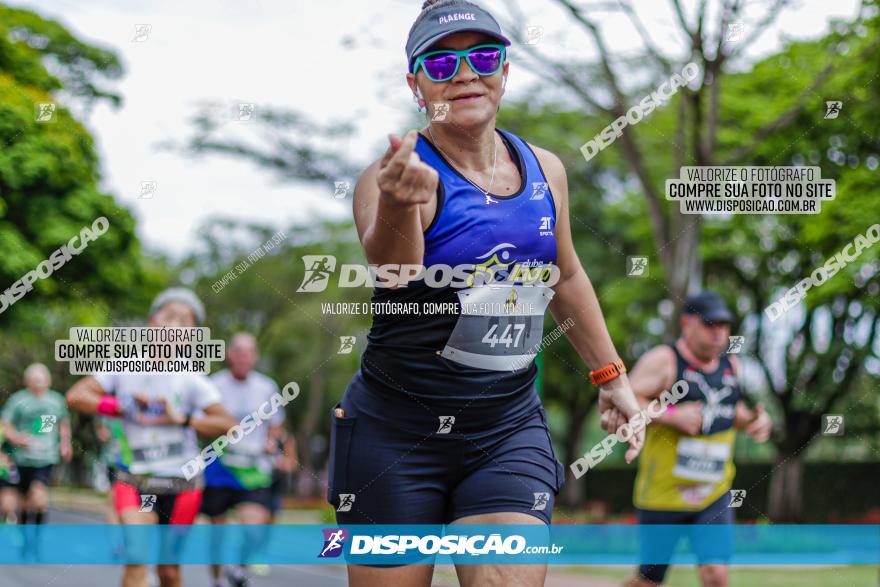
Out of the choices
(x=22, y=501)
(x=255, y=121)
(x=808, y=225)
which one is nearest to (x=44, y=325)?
(x=255, y=121)

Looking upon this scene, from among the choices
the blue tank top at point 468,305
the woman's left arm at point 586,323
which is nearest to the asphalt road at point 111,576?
the woman's left arm at point 586,323

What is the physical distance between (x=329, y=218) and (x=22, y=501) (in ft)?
66.0

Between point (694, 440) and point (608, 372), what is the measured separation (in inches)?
115

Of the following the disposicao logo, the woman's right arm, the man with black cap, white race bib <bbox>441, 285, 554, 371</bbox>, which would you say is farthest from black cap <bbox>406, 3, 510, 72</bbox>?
the man with black cap

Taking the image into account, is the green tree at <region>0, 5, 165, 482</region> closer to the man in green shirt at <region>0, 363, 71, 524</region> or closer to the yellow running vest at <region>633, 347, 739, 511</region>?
the man in green shirt at <region>0, 363, 71, 524</region>

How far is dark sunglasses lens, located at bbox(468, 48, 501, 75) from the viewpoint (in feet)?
10.3

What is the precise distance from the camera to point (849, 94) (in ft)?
54.7

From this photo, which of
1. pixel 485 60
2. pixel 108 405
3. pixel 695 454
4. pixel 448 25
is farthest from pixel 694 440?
pixel 448 25

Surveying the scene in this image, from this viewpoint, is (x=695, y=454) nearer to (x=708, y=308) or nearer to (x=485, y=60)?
(x=708, y=308)

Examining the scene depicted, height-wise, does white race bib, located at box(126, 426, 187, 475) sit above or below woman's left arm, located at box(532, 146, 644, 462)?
below

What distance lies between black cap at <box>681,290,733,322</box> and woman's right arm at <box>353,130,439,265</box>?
362 cm

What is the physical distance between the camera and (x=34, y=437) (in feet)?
37.1

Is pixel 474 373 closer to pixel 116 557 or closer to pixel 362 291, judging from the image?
pixel 116 557

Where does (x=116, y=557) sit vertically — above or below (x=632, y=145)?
below
